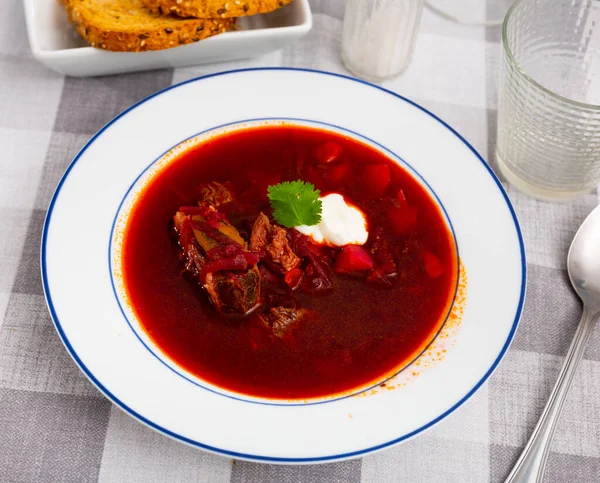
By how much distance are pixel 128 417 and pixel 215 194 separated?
3.68ft

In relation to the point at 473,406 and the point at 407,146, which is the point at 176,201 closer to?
the point at 407,146

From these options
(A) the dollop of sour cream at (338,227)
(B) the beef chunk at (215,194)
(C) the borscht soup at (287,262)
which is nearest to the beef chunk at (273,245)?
(C) the borscht soup at (287,262)

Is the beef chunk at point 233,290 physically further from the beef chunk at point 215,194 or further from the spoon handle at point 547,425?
the spoon handle at point 547,425

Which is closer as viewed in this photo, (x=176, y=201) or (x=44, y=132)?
(x=176, y=201)

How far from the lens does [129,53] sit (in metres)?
3.78

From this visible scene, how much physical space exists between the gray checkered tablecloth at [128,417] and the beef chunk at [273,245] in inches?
34.5

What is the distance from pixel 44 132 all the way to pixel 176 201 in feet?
3.14

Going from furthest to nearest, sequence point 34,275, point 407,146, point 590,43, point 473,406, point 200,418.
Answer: point 590,43 < point 407,146 < point 34,275 < point 473,406 < point 200,418

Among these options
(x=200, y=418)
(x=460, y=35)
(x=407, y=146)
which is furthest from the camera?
(x=460, y=35)

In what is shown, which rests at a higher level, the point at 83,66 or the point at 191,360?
the point at 83,66

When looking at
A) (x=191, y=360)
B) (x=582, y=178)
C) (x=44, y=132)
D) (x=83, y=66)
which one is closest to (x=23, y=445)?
(x=191, y=360)

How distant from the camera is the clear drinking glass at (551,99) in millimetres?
3484

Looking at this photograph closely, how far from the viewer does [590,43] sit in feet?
13.0

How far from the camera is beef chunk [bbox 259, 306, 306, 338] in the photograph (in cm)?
305
